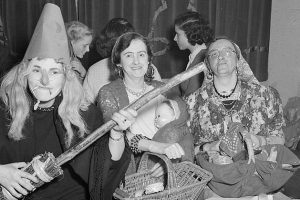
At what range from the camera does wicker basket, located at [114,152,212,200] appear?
1.86 metres

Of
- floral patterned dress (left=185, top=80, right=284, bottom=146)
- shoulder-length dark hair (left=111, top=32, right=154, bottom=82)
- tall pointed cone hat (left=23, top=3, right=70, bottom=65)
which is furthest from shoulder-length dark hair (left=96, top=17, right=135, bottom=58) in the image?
tall pointed cone hat (left=23, top=3, right=70, bottom=65)

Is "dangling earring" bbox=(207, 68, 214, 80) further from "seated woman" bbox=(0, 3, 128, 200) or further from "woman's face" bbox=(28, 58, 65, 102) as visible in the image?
"woman's face" bbox=(28, 58, 65, 102)

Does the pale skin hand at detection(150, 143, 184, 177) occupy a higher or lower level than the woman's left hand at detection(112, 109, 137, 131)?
lower

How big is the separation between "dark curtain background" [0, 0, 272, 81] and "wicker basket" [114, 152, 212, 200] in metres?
1.79

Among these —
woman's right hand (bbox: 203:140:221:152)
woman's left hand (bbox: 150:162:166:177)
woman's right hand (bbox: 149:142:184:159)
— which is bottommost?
woman's left hand (bbox: 150:162:166:177)

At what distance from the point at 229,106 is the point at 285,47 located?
2841mm

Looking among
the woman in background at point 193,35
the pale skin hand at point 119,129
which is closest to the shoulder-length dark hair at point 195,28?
the woman in background at point 193,35

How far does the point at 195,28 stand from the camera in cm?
343

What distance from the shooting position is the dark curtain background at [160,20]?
3.80m

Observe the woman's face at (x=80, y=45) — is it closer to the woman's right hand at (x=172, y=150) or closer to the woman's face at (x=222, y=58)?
the woman's face at (x=222, y=58)

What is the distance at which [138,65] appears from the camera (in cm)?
249

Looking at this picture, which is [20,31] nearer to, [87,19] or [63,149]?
[87,19]

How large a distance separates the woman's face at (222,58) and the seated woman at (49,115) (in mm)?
876

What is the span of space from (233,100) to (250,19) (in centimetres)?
258
